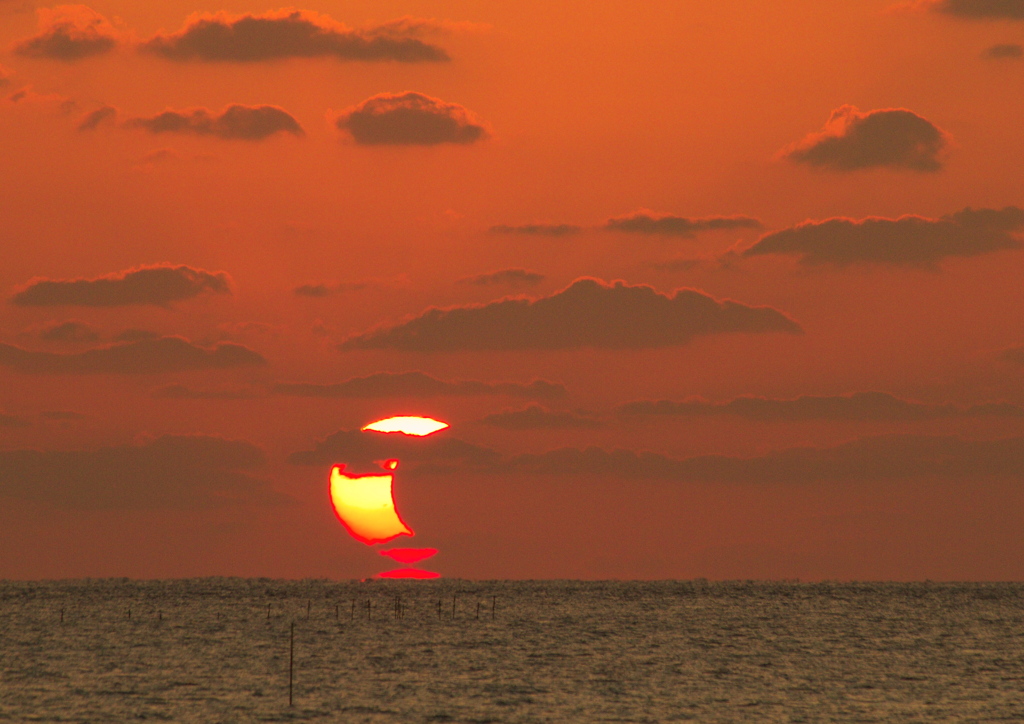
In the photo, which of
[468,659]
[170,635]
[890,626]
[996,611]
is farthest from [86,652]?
[996,611]

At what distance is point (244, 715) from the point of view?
5544 centimetres

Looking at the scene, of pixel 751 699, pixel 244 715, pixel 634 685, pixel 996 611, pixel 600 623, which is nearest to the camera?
pixel 244 715

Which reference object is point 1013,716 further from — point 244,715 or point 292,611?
point 292,611

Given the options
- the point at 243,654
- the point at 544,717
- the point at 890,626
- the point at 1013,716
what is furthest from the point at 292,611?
the point at 1013,716

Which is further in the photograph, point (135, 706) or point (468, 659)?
point (468, 659)

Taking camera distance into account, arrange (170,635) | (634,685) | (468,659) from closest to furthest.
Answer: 1. (634,685)
2. (468,659)
3. (170,635)

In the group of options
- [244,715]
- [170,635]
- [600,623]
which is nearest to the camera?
[244,715]

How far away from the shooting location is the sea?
58719mm

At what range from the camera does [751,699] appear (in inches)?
2520

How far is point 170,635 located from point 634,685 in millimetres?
47679

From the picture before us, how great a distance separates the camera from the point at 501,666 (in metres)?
77.9

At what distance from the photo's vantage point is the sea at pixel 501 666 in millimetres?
58719

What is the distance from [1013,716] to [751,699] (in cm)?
1286

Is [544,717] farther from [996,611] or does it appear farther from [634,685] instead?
[996,611]
